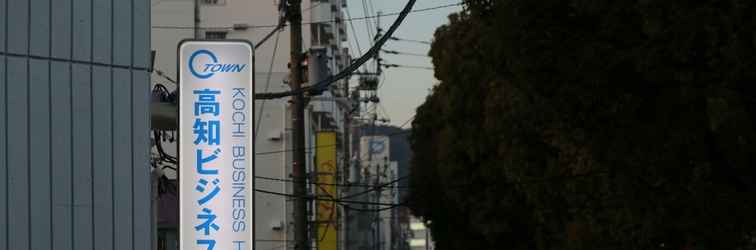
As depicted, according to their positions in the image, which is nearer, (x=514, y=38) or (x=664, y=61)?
(x=664, y=61)

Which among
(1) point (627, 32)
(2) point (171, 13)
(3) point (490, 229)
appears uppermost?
(2) point (171, 13)

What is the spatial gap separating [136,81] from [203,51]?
2.32m

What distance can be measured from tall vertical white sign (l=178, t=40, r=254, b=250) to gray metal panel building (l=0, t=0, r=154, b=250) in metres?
1.50

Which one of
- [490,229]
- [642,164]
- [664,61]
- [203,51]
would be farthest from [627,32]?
[490,229]

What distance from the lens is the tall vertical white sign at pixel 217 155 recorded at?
1379cm

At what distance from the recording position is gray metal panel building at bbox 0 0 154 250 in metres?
10.7

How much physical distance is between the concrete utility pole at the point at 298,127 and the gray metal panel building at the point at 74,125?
17206 mm

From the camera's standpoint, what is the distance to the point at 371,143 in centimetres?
15275

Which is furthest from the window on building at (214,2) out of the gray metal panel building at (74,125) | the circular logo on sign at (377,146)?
the circular logo on sign at (377,146)

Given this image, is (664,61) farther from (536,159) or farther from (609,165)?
(536,159)

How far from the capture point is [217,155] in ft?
45.3

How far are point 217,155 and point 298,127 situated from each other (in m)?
17.1

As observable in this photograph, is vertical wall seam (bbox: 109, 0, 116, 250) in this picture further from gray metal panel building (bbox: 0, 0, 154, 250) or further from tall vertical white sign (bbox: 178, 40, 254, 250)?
tall vertical white sign (bbox: 178, 40, 254, 250)

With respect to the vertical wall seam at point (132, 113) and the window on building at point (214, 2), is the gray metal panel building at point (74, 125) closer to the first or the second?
the vertical wall seam at point (132, 113)
